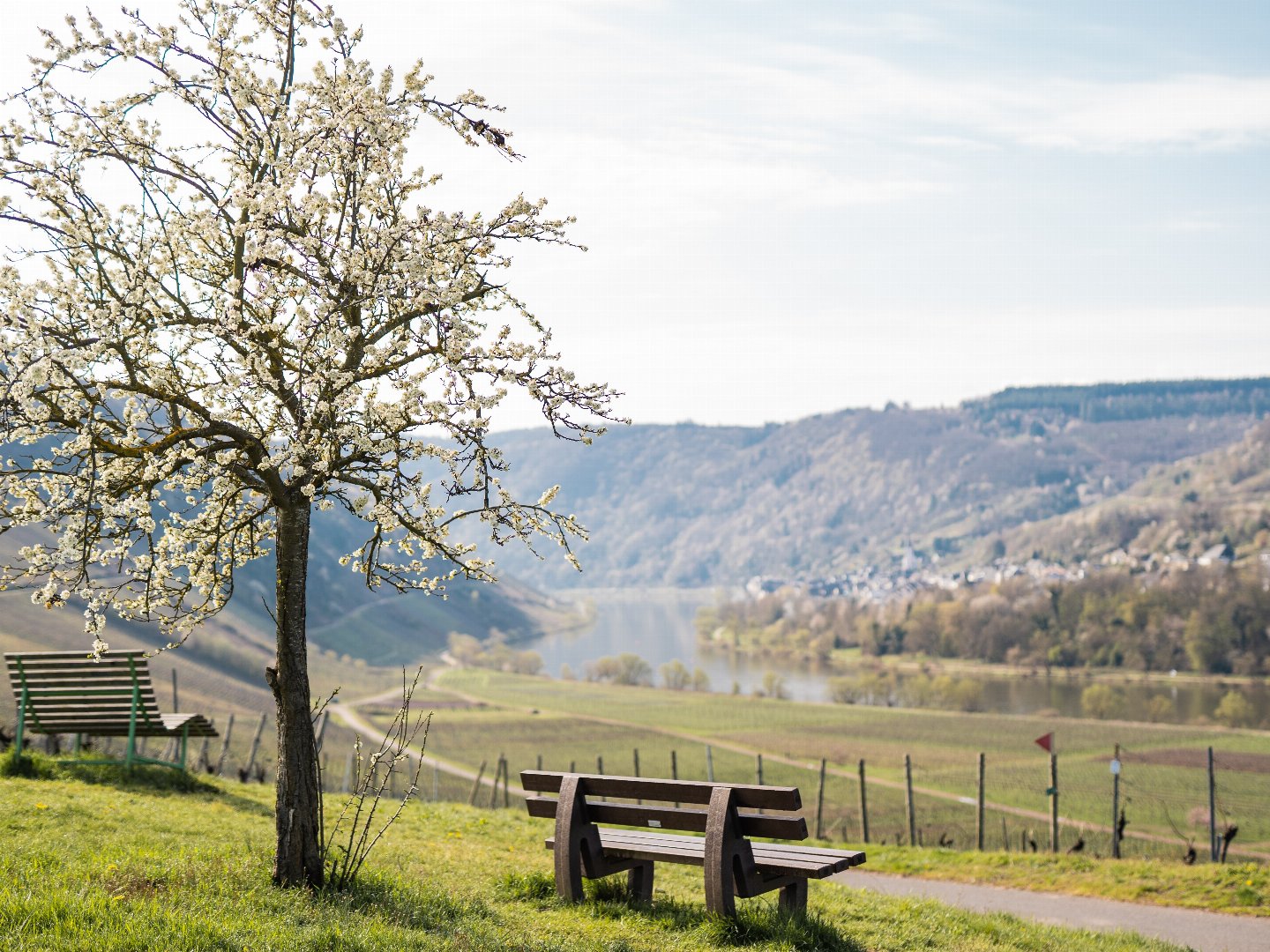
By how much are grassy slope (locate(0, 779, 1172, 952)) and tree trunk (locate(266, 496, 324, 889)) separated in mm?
264

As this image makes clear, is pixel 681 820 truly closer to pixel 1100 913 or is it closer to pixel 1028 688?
pixel 1100 913

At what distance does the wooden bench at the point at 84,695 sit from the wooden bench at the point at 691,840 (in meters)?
5.28

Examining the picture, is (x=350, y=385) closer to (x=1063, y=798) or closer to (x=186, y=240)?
(x=186, y=240)

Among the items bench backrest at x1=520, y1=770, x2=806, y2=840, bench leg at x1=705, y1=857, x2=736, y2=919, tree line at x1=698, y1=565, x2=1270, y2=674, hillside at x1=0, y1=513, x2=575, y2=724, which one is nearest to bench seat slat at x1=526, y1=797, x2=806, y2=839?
bench backrest at x1=520, y1=770, x2=806, y2=840

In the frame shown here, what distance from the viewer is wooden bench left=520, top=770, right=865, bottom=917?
24.8 ft

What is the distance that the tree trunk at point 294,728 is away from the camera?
7.50m

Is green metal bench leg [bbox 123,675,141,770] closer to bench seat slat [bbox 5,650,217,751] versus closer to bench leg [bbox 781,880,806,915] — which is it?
bench seat slat [bbox 5,650,217,751]

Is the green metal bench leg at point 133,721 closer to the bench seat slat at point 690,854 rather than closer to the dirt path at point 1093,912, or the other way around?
the bench seat slat at point 690,854

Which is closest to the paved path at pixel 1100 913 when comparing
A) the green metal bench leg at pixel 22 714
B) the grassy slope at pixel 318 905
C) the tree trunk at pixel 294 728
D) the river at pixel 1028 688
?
the grassy slope at pixel 318 905

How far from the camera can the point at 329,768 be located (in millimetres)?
48250

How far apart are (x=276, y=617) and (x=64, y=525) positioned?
1.53 meters

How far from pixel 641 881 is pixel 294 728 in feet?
9.21

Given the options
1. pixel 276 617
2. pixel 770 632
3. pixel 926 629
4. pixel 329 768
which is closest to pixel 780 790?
pixel 276 617

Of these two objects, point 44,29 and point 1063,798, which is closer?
point 44,29
